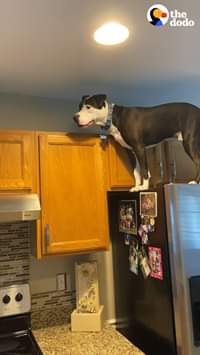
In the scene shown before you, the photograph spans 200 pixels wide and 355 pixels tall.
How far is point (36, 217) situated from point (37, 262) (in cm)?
55

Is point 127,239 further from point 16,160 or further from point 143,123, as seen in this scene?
point 16,160

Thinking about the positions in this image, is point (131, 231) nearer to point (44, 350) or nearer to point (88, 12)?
point (44, 350)

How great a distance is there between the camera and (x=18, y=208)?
1.65 metres

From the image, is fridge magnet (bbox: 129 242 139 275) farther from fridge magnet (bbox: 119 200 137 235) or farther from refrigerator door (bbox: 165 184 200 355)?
refrigerator door (bbox: 165 184 200 355)

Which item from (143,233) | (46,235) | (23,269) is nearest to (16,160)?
(46,235)

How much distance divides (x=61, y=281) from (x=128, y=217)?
0.65m

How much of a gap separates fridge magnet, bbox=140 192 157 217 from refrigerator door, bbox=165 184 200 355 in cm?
10

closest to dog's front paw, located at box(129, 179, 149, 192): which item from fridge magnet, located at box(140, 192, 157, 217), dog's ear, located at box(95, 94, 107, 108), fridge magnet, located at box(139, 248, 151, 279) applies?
fridge magnet, located at box(140, 192, 157, 217)

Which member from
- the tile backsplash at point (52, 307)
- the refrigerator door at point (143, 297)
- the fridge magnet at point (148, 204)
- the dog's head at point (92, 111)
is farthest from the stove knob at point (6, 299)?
the dog's head at point (92, 111)

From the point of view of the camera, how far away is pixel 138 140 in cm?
195

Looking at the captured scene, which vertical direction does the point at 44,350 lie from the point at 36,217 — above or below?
below

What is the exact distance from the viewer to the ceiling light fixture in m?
1.38

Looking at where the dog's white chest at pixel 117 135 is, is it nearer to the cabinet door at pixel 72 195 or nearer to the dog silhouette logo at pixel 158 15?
the cabinet door at pixel 72 195

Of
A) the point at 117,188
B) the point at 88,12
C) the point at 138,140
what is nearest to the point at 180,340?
the point at 117,188
